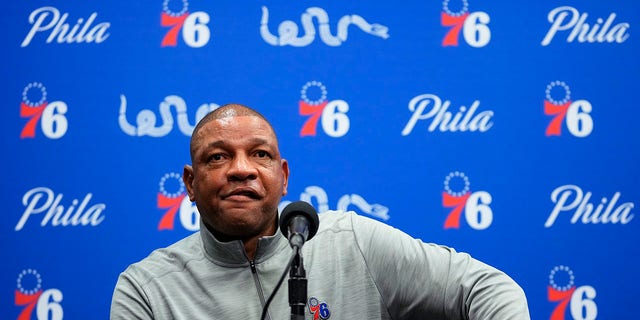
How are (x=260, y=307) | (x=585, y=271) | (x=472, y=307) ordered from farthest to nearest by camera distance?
(x=585, y=271)
(x=260, y=307)
(x=472, y=307)

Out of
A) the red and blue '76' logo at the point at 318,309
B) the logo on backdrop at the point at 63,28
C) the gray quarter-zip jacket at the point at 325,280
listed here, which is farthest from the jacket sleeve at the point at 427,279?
the logo on backdrop at the point at 63,28

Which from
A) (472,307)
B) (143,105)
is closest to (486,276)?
(472,307)

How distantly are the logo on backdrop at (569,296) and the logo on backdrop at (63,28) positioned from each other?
→ 1.88 meters

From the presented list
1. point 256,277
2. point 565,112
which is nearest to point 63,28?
point 256,277

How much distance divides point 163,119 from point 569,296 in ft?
5.26

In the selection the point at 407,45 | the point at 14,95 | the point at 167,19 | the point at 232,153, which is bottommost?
the point at 14,95

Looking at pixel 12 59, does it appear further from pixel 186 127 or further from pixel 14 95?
pixel 186 127

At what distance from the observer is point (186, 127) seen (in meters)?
2.75

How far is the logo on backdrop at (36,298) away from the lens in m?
2.67

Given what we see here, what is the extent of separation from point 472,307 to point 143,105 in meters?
1.56

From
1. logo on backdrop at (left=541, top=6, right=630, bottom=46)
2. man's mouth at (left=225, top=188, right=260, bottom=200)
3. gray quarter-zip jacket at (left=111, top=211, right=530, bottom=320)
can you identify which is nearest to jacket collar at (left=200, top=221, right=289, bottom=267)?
gray quarter-zip jacket at (left=111, top=211, right=530, bottom=320)

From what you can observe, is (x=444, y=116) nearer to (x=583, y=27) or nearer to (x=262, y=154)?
(x=583, y=27)

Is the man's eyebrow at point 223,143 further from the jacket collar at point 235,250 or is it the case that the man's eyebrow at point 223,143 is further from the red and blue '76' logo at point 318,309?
the red and blue '76' logo at point 318,309

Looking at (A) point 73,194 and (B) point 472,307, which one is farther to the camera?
(A) point 73,194
